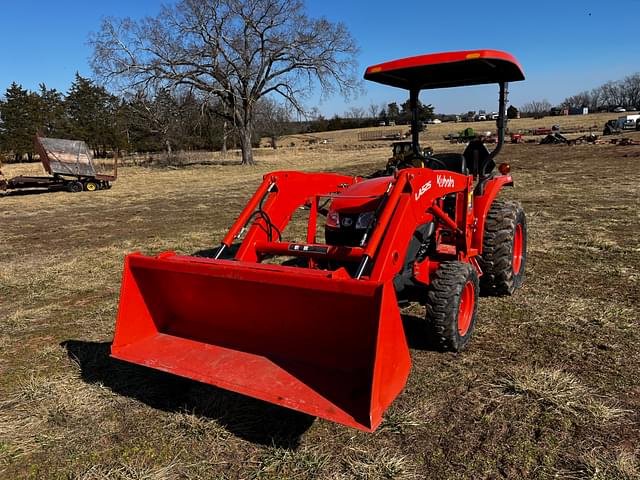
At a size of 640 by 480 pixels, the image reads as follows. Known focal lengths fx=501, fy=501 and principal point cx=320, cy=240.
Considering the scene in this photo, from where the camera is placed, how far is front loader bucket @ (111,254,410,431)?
2645 millimetres

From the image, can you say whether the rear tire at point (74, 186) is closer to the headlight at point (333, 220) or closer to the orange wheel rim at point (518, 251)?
the headlight at point (333, 220)

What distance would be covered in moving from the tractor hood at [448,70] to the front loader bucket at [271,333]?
2.31 metres

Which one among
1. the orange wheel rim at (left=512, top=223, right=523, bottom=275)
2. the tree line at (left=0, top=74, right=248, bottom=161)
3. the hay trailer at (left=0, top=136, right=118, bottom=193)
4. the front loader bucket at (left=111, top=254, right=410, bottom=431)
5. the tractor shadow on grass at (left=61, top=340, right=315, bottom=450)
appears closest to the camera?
the front loader bucket at (left=111, top=254, right=410, bottom=431)

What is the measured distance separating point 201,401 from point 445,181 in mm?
2516

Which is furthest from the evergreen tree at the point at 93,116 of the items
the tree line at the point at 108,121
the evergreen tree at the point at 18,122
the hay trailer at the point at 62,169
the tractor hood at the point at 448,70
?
the tractor hood at the point at 448,70

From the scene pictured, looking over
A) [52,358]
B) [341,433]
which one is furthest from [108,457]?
[52,358]

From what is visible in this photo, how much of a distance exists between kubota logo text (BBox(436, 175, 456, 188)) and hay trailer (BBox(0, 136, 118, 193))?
703 inches

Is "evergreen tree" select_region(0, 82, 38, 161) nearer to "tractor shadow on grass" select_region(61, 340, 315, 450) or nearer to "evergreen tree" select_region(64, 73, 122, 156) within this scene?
"evergreen tree" select_region(64, 73, 122, 156)

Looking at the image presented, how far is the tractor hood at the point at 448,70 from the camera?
163 inches

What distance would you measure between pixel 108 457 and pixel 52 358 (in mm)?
1737

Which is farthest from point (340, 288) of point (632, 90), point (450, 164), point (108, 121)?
point (632, 90)

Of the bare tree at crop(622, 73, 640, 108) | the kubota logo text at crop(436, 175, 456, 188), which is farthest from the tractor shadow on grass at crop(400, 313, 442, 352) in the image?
the bare tree at crop(622, 73, 640, 108)

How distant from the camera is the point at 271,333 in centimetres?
333

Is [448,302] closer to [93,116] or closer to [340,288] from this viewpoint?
[340,288]
